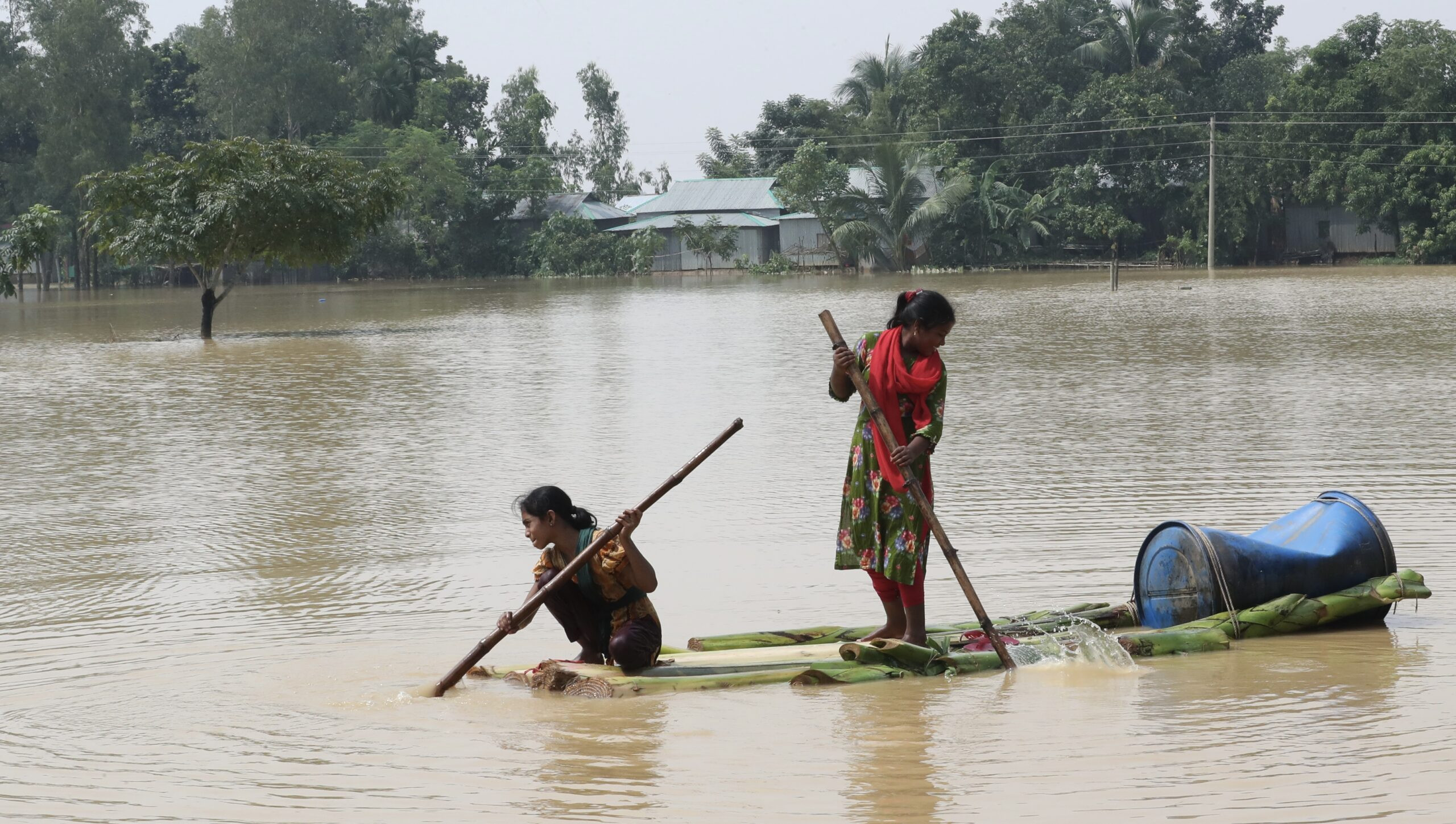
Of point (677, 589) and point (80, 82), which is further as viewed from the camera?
point (80, 82)

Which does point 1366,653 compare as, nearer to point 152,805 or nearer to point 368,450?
point 152,805

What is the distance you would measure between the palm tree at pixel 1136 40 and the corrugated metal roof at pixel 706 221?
13536mm

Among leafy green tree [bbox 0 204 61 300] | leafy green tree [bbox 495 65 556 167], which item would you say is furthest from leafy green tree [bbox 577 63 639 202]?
leafy green tree [bbox 0 204 61 300]

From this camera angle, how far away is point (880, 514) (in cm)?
505

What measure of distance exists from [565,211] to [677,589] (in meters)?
54.4

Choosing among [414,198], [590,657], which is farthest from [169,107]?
[590,657]

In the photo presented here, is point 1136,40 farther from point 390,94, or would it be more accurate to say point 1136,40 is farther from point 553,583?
point 553,583

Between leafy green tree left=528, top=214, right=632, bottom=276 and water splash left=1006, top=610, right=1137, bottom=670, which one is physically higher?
leafy green tree left=528, top=214, right=632, bottom=276

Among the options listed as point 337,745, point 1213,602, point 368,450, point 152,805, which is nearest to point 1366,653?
point 1213,602

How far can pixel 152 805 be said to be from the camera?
12.7 feet

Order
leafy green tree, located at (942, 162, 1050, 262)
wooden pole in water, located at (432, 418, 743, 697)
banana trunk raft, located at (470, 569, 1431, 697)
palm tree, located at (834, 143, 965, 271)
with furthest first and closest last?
1. leafy green tree, located at (942, 162, 1050, 262)
2. palm tree, located at (834, 143, 965, 271)
3. banana trunk raft, located at (470, 569, 1431, 697)
4. wooden pole in water, located at (432, 418, 743, 697)

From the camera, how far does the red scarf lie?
16.2 ft

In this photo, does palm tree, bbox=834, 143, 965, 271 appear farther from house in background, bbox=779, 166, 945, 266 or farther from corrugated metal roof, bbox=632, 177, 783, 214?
corrugated metal roof, bbox=632, 177, 783, 214

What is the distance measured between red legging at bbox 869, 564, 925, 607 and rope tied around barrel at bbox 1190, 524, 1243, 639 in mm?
1097
